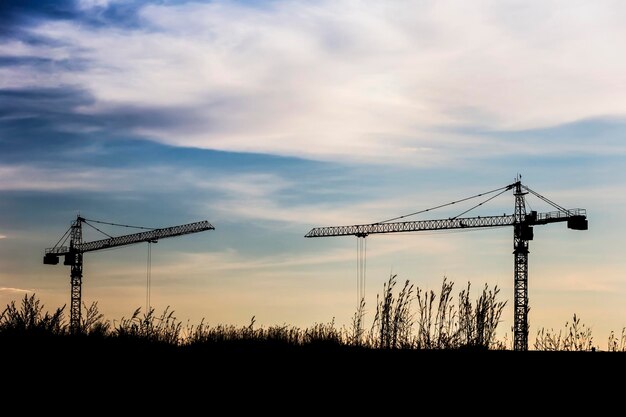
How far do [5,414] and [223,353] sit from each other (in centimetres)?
522

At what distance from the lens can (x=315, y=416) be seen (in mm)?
11672

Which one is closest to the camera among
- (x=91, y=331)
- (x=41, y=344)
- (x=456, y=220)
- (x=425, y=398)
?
(x=425, y=398)

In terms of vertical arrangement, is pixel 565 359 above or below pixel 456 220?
below

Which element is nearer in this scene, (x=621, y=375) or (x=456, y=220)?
(x=621, y=375)

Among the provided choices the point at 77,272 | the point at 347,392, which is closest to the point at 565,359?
the point at 347,392

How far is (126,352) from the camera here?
1570 centimetres

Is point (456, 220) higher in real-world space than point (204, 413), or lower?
higher

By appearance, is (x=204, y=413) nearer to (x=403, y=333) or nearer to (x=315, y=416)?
(x=315, y=416)

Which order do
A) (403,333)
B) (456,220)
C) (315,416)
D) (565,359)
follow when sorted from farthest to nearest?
1. (456,220)
2. (403,333)
3. (565,359)
4. (315,416)

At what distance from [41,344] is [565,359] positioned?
925cm

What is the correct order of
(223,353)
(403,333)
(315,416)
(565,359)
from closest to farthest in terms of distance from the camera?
(315,416), (565,359), (223,353), (403,333)

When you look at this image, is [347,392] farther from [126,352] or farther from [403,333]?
[403,333]

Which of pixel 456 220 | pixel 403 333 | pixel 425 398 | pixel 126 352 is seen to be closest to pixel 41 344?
pixel 126 352

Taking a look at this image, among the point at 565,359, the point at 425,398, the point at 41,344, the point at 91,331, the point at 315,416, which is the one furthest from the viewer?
the point at 91,331
